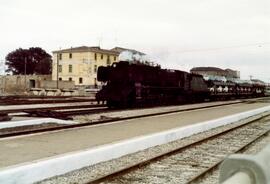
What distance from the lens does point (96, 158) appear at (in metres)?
9.08

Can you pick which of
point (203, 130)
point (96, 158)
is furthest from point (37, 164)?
point (203, 130)

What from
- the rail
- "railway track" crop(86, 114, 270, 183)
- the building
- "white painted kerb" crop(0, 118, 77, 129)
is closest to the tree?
the building

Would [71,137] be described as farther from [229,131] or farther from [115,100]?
[115,100]

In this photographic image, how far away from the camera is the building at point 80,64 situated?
94756 mm

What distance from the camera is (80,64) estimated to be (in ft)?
317

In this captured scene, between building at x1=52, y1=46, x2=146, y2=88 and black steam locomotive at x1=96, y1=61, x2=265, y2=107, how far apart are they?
192ft

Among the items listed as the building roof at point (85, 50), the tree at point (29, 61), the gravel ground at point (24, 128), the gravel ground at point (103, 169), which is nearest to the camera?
the gravel ground at point (103, 169)

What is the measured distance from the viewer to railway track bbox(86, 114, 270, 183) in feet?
24.9

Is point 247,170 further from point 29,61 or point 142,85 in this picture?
point 29,61

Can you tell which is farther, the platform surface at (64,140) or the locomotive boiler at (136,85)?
the locomotive boiler at (136,85)

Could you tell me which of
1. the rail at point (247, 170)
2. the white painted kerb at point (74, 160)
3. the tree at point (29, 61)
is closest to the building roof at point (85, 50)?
the tree at point (29, 61)

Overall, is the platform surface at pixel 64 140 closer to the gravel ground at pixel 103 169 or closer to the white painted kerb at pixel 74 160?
the white painted kerb at pixel 74 160

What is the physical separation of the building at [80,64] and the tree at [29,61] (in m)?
9.01

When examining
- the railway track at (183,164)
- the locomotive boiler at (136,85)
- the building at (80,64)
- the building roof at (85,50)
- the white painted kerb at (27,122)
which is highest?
the building roof at (85,50)
